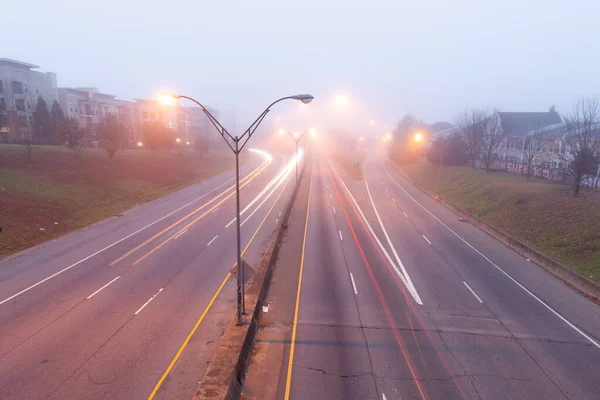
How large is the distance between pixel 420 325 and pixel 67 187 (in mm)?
38161

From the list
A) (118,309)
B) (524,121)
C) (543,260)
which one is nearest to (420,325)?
(118,309)

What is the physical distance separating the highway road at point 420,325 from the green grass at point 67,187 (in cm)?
1900

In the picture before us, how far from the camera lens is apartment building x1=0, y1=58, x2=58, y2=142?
6612 cm

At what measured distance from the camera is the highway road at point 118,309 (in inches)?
448

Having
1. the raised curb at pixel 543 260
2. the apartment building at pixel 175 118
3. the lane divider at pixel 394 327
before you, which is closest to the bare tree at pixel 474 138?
the raised curb at pixel 543 260

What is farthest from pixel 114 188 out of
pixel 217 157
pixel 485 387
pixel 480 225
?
pixel 217 157

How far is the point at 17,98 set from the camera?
6912 cm

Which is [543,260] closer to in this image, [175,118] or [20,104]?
[20,104]

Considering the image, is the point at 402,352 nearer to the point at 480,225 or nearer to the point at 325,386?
the point at 325,386

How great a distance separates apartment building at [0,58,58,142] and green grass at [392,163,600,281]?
235 ft

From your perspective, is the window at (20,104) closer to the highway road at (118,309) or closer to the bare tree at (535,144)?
the highway road at (118,309)

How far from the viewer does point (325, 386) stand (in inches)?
443

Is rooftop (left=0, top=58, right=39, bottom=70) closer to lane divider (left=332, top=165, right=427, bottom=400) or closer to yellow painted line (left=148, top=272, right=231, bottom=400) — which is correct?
yellow painted line (left=148, top=272, right=231, bottom=400)

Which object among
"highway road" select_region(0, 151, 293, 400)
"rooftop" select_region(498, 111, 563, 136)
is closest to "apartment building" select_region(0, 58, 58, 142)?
"highway road" select_region(0, 151, 293, 400)
